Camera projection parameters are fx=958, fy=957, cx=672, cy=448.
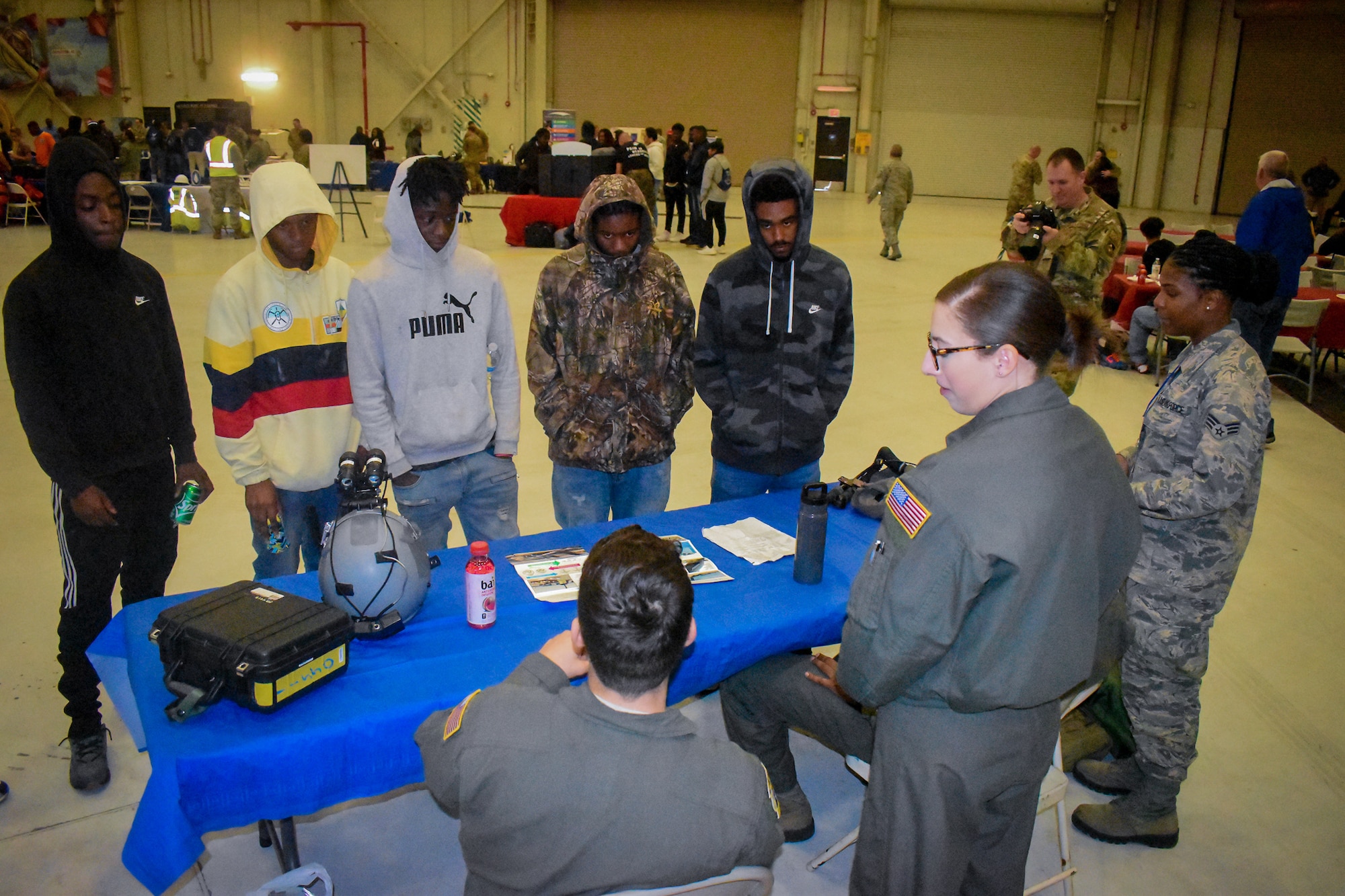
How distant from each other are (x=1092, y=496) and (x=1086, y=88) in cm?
2269

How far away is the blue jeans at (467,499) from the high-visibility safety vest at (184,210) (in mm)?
12625

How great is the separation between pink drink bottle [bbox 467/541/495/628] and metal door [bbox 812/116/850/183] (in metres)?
20.7

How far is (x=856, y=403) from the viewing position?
6570 mm

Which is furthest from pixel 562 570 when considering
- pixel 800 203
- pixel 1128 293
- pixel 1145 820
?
pixel 1128 293

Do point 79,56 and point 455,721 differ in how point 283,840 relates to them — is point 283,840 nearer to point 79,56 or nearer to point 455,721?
point 455,721

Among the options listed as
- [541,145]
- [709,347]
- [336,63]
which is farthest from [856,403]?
[336,63]

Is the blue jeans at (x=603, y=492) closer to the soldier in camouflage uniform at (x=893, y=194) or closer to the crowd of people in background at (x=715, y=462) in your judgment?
the crowd of people in background at (x=715, y=462)

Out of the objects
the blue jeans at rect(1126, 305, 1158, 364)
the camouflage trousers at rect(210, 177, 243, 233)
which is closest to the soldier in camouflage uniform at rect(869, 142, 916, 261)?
the blue jeans at rect(1126, 305, 1158, 364)

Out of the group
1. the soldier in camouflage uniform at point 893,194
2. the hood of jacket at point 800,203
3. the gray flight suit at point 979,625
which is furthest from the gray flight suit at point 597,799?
the soldier in camouflage uniform at point 893,194

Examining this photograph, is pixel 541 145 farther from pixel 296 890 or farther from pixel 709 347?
pixel 296 890

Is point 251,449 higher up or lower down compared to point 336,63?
lower down

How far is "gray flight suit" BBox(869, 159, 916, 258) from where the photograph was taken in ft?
39.8

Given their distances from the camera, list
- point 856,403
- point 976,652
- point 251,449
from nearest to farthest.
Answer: point 976,652 → point 251,449 → point 856,403

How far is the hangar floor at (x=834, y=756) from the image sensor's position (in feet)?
8.18
